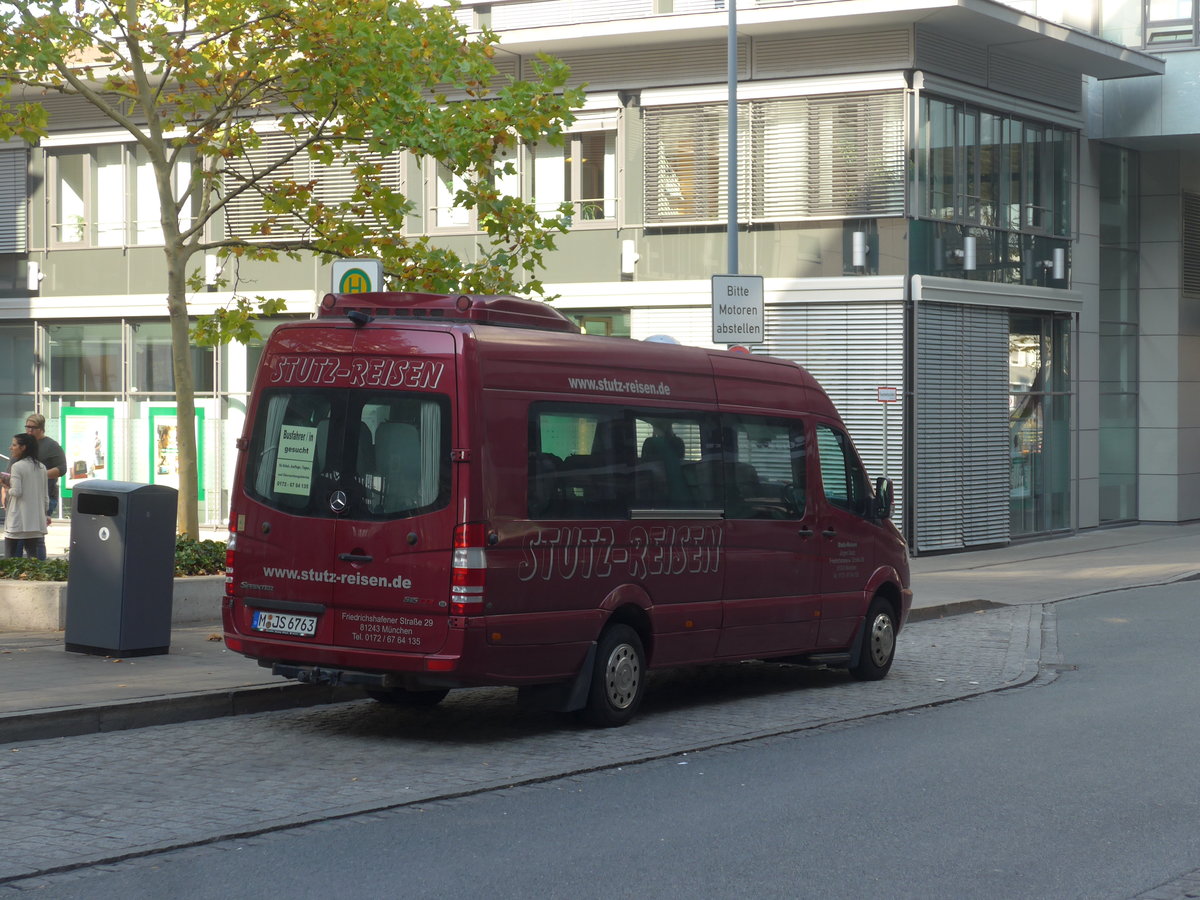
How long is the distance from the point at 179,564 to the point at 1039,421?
1651cm

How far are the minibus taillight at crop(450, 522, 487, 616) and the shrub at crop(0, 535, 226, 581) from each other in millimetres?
5648

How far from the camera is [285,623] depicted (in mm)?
9219

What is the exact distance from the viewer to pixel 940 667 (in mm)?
12828

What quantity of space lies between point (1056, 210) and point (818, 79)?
5.63 meters

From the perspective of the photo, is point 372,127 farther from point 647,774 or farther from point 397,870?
point 397,870

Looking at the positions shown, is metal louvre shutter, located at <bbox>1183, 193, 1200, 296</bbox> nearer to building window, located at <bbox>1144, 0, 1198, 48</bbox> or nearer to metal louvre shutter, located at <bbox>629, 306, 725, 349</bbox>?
building window, located at <bbox>1144, 0, 1198, 48</bbox>

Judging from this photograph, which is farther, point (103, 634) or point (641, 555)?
point (103, 634)

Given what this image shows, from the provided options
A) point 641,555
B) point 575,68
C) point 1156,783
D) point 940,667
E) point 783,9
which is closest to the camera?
point 1156,783

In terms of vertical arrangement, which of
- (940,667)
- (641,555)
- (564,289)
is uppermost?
(564,289)

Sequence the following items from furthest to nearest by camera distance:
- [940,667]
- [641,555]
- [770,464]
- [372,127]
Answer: [372,127]
[940,667]
[770,464]
[641,555]

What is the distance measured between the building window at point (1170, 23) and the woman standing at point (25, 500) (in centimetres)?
2074

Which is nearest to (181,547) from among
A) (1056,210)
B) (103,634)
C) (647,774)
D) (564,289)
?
(103,634)

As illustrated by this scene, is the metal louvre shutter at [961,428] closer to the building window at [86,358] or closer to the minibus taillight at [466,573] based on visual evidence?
the building window at [86,358]

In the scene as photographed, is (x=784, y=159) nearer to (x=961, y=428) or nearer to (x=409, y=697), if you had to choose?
(x=961, y=428)
